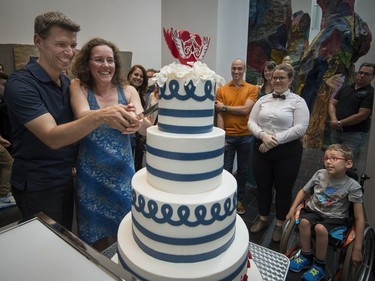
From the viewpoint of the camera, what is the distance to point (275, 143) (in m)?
2.04

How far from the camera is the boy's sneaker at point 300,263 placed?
1.90 metres

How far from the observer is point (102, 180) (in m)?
1.32

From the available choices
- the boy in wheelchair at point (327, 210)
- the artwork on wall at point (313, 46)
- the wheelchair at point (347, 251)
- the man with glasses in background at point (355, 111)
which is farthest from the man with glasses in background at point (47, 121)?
the artwork on wall at point (313, 46)

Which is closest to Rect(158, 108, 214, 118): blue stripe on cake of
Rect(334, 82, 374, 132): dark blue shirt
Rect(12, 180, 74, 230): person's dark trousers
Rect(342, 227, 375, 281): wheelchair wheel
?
Rect(12, 180, 74, 230): person's dark trousers

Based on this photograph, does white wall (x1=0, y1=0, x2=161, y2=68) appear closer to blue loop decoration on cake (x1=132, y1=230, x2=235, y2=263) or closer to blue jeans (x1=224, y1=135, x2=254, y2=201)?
blue jeans (x1=224, y1=135, x2=254, y2=201)

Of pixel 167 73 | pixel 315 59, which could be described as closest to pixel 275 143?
pixel 167 73

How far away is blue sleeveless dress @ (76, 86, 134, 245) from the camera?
128cm

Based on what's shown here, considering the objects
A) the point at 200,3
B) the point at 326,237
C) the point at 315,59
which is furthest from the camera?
the point at 315,59

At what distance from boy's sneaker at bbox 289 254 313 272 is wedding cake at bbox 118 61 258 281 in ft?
3.98

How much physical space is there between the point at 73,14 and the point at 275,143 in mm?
3295

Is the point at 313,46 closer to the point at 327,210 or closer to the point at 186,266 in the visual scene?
the point at 327,210

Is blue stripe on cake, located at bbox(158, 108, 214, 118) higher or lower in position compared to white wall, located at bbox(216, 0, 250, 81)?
lower

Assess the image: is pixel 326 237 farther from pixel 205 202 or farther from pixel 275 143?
pixel 205 202

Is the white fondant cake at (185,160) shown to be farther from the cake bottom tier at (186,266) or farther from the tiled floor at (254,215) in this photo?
the tiled floor at (254,215)
